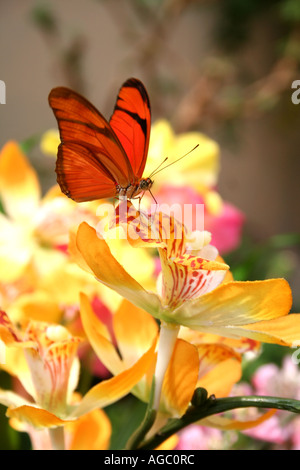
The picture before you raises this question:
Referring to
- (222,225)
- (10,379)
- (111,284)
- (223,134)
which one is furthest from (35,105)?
(111,284)

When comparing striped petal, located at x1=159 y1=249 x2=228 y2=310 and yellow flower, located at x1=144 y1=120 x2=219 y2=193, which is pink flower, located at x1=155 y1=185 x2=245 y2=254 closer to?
yellow flower, located at x1=144 y1=120 x2=219 y2=193

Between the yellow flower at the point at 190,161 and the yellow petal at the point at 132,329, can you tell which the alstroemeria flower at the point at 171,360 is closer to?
the yellow petal at the point at 132,329

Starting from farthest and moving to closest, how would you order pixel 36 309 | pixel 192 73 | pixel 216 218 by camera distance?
pixel 192 73 < pixel 216 218 < pixel 36 309

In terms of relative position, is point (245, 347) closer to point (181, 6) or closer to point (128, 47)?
point (181, 6)

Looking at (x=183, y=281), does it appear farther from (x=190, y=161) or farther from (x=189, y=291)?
(x=190, y=161)

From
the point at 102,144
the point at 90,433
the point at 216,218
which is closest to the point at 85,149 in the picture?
the point at 102,144
